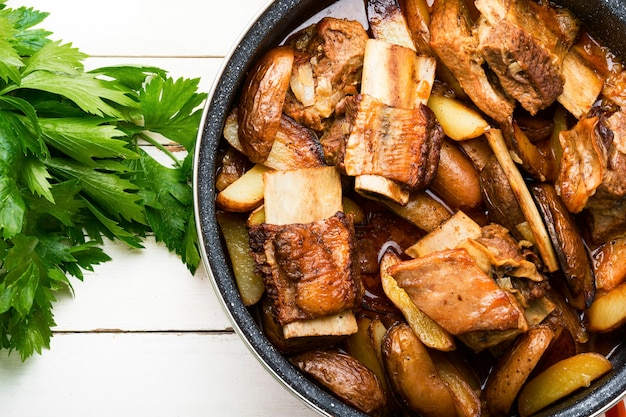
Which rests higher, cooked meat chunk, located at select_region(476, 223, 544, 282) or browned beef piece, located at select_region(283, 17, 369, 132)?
browned beef piece, located at select_region(283, 17, 369, 132)

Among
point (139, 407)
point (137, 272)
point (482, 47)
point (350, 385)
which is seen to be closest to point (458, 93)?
point (482, 47)

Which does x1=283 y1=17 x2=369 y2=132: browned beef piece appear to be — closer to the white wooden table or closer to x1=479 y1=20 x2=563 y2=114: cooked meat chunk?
x1=479 y1=20 x2=563 y2=114: cooked meat chunk

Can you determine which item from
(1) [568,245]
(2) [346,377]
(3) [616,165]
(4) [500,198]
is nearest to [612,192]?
(3) [616,165]

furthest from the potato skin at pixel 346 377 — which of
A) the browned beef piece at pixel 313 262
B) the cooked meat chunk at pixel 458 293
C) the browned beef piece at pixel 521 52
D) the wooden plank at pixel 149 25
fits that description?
the wooden plank at pixel 149 25

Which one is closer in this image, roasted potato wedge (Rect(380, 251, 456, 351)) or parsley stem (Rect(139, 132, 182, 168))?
roasted potato wedge (Rect(380, 251, 456, 351))

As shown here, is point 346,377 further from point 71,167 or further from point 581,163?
point 71,167

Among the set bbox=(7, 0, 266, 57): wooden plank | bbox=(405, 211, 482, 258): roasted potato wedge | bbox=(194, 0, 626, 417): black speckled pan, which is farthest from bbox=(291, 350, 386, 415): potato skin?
bbox=(7, 0, 266, 57): wooden plank
